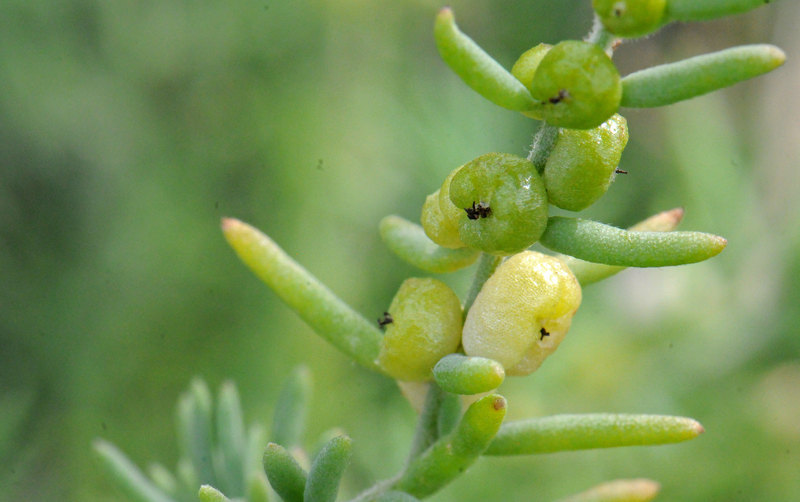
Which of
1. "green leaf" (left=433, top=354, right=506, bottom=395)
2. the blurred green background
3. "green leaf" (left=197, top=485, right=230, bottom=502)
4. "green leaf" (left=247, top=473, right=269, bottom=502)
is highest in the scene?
the blurred green background

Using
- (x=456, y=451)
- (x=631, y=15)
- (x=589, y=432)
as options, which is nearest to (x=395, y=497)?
(x=456, y=451)

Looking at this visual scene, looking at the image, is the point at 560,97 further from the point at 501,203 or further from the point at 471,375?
the point at 471,375

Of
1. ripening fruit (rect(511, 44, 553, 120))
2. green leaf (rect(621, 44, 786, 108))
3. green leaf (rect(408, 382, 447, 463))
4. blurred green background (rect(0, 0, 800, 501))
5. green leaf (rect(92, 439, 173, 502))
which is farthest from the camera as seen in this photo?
blurred green background (rect(0, 0, 800, 501))

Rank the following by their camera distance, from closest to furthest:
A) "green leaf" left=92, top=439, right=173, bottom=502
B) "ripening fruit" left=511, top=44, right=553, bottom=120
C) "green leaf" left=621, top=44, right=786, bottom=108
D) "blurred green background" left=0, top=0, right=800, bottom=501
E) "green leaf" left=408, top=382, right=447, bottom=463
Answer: "green leaf" left=621, top=44, right=786, bottom=108 < "ripening fruit" left=511, top=44, right=553, bottom=120 < "green leaf" left=408, top=382, right=447, bottom=463 < "green leaf" left=92, top=439, right=173, bottom=502 < "blurred green background" left=0, top=0, right=800, bottom=501

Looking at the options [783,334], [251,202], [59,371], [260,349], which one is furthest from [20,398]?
[783,334]

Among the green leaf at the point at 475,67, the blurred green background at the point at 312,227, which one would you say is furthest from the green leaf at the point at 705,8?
the blurred green background at the point at 312,227

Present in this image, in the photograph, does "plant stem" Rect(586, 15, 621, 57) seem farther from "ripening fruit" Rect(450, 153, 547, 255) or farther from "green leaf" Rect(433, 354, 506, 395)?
"green leaf" Rect(433, 354, 506, 395)

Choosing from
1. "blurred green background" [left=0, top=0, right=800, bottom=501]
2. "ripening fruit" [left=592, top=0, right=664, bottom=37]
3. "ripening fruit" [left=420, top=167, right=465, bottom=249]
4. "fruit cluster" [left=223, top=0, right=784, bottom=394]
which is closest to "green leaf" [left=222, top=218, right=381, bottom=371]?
"fruit cluster" [left=223, top=0, right=784, bottom=394]
